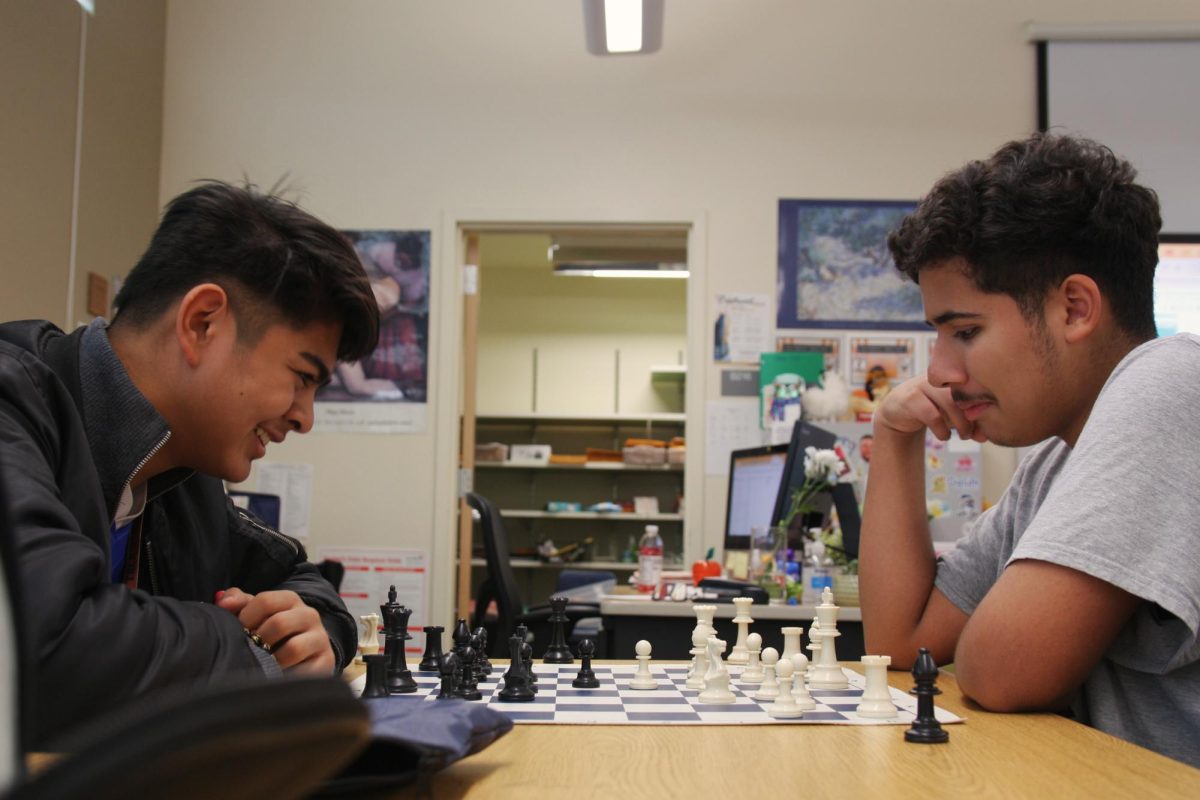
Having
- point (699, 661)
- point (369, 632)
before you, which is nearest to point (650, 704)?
point (699, 661)

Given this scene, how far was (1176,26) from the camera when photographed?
16.2 ft

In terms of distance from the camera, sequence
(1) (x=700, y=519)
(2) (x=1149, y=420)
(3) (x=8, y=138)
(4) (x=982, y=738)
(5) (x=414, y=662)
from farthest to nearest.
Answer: (1) (x=700, y=519)
(3) (x=8, y=138)
(5) (x=414, y=662)
(2) (x=1149, y=420)
(4) (x=982, y=738)

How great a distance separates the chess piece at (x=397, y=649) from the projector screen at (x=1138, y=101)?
14.6ft

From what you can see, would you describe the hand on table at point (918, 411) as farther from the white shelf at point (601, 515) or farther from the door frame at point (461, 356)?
the white shelf at point (601, 515)

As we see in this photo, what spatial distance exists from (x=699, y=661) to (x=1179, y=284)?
4268 mm

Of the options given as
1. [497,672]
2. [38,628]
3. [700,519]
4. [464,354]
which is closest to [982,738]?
[497,672]

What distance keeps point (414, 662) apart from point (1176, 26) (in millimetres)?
4904

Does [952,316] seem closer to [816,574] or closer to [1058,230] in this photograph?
[1058,230]

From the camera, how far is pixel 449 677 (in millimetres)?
1265

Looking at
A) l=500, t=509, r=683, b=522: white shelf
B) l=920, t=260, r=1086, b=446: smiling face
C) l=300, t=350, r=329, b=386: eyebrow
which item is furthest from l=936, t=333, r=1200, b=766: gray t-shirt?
l=500, t=509, r=683, b=522: white shelf

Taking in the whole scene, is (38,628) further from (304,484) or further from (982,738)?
(304,484)

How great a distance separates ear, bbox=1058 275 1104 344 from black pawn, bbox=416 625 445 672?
3.26ft

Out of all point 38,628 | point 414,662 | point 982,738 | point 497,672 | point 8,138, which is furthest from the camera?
point 8,138

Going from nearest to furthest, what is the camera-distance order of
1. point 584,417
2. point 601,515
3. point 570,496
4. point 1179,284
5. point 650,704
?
point 650,704, point 1179,284, point 601,515, point 570,496, point 584,417
